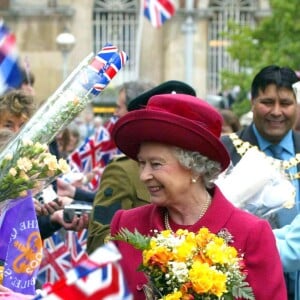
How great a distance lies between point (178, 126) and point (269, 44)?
22.2m

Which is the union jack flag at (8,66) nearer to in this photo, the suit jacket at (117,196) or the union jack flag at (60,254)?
the suit jacket at (117,196)

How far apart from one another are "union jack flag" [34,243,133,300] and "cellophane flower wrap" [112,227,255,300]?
138 cm

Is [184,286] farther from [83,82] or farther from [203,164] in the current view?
[83,82]

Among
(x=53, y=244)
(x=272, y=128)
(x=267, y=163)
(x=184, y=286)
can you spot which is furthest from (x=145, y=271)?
(x=53, y=244)

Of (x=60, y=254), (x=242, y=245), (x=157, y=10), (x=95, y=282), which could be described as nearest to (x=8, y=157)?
(x=242, y=245)

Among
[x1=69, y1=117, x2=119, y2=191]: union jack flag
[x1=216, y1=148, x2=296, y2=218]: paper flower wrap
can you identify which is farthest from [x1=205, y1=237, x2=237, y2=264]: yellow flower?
[x1=69, y1=117, x2=119, y2=191]: union jack flag

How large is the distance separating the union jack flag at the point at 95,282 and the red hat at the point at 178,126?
1795 mm

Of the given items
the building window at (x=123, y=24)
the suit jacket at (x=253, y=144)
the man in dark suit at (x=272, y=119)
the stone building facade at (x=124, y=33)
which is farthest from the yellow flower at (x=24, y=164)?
the stone building facade at (x=124, y=33)

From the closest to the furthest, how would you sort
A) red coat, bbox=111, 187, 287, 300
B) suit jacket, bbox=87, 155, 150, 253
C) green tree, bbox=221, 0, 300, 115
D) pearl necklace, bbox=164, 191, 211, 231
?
1. red coat, bbox=111, 187, 287, 300
2. pearl necklace, bbox=164, 191, 211, 231
3. suit jacket, bbox=87, 155, 150, 253
4. green tree, bbox=221, 0, 300, 115

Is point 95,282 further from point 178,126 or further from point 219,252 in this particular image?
point 178,126

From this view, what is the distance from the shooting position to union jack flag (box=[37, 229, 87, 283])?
9797 millimetres

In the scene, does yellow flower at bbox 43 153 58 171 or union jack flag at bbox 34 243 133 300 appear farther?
yellow flower at bbox 43 153 58 171

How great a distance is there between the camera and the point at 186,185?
191 inches

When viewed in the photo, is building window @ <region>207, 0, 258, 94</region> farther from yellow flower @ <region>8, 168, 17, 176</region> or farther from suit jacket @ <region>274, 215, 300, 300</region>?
yellow flower @ <region>8, 168, 17, 176</region>
